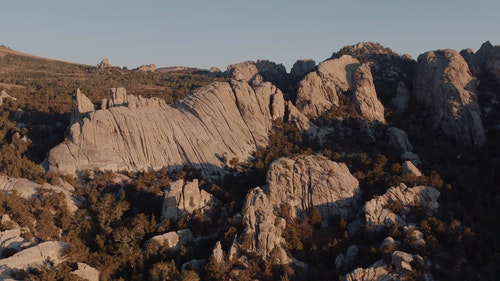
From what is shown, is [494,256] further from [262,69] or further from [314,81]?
[262,69]

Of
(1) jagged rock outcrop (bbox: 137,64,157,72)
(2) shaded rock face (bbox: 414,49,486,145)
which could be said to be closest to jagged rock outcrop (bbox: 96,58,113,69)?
(1) jagged rock outcrop (bbox: 137,64,157,72)

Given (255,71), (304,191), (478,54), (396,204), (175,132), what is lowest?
(396,204)

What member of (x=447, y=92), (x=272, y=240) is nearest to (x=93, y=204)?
(x=272, y=240)

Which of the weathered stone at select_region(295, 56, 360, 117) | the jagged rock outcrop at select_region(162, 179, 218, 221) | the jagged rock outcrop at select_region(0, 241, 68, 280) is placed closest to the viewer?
the jagged rock outcrop at select_region(0, 241, 68, 280)

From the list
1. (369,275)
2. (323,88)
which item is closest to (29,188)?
(369,275)

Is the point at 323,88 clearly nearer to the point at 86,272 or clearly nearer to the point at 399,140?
the point at 399,140

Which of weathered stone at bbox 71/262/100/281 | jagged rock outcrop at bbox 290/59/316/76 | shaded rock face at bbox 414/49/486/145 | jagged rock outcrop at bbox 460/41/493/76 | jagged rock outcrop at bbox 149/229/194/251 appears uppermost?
jagged rock outcrop at bbox 290/59/316/76

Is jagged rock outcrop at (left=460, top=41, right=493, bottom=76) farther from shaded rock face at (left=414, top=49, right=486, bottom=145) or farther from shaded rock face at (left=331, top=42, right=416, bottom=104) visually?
shaded rock face at (left=414, top=49, right=486, bottom=145)
